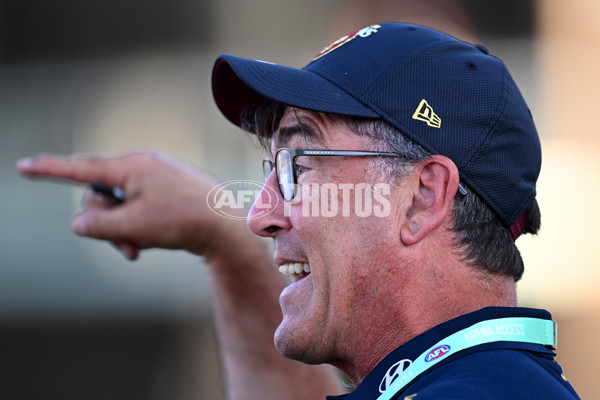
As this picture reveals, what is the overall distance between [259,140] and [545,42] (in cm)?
488

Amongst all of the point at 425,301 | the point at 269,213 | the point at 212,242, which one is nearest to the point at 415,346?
the point at 425,301

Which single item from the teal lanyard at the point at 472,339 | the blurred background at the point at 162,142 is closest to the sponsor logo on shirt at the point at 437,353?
the teal lanyard at the point at 472,339

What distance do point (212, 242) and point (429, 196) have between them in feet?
2.70

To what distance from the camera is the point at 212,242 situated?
2279 mm

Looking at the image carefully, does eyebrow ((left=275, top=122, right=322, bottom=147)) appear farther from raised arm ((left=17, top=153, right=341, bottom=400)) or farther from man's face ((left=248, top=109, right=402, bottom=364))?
raised arm ((left=17, top=153, right=341, bottom=400))

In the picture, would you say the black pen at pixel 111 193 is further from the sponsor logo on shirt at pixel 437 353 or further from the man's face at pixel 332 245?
the sponsor logo on shirt at pixel 437 353

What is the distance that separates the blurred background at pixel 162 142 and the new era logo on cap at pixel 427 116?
164 inches

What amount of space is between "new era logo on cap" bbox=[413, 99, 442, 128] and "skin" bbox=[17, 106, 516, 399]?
0.25 feet

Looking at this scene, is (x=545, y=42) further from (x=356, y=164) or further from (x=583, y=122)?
(x=356, y=164)

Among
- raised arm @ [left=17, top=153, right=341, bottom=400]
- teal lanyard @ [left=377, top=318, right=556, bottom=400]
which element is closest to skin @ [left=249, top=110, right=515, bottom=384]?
teal lanyard @ [left=377, top=318, right=556, bottom=400]

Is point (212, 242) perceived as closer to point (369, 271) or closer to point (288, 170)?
point (288, 170)

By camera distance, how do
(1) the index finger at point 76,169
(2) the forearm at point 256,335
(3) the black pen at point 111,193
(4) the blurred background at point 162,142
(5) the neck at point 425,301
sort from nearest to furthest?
(5) the neck at point 425,301, (1) the index finger at point 76,169, (3) the black pen at point 111,193, (2) the forearm at point 256,335, (4) the blurred background at point 162,142

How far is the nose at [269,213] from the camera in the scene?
1858mm

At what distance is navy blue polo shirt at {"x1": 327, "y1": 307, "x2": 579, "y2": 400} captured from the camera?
1.30 m
